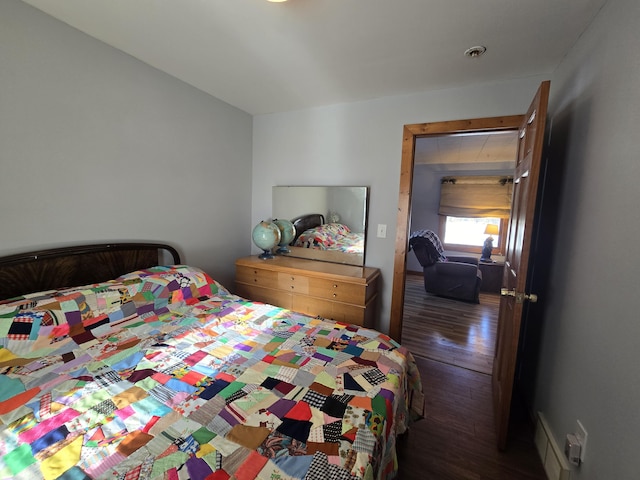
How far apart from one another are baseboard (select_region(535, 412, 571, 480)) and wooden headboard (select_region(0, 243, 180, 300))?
8.94 feet

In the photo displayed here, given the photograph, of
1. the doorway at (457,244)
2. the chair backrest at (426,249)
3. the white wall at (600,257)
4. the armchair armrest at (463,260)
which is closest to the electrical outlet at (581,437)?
the white wall at (600,257)

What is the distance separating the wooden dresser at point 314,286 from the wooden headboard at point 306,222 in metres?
0.34

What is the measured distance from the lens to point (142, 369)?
3.96ft

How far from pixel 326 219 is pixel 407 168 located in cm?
89

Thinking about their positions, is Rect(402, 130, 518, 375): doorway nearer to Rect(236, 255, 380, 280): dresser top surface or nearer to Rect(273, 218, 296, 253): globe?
Rect(236, 255, 380, 280): dresser top surface

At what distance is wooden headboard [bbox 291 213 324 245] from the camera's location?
2.79 metres

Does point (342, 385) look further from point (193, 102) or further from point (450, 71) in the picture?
point (193, 102)

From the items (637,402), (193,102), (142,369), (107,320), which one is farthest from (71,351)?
(637,402)

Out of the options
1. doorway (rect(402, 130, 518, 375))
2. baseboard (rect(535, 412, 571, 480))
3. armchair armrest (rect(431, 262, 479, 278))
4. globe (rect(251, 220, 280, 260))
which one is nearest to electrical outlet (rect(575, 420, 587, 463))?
baseboard (rect(535, 412, 571, 480))

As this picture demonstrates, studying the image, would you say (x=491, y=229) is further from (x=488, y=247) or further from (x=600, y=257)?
(x=600, y=257)

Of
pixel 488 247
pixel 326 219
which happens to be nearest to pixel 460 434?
pixel 326 219

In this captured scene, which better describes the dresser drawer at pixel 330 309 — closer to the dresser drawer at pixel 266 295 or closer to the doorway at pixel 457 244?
the dresser drawer at pixel 266 295

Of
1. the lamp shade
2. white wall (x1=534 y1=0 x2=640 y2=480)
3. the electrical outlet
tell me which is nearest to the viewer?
Result: white wall (x1=534 y1=0 x2=640 y2=480)

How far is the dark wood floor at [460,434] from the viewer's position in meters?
1.47
